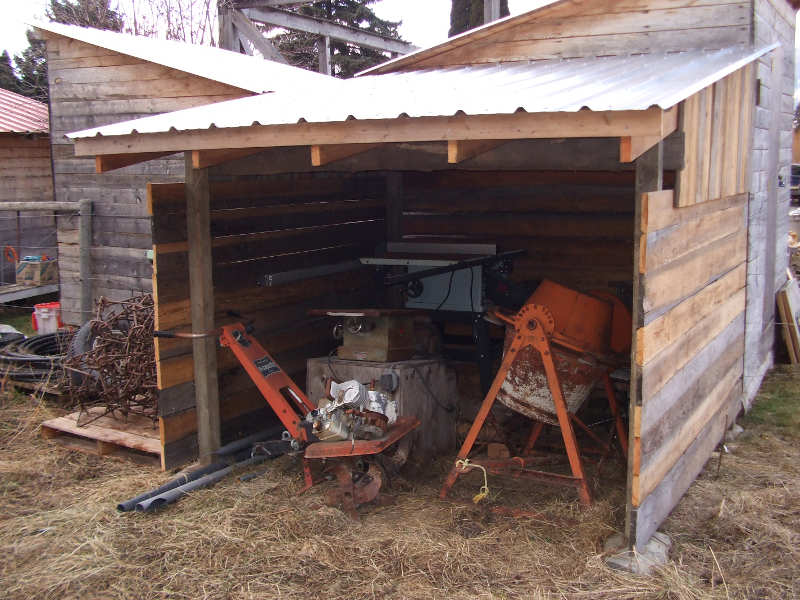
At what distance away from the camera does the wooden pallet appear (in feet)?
20.1

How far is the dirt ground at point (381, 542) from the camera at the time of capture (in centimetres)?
416

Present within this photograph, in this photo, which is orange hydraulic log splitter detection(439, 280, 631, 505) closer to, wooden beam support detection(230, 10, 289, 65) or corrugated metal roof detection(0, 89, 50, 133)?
wooden beam support detection(230, 10, 289, 65)

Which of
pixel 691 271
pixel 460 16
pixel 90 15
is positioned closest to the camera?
pixel 691 271

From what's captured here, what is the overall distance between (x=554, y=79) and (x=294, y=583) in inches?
134

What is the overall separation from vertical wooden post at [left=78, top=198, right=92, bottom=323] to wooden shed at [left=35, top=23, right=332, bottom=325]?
6cm

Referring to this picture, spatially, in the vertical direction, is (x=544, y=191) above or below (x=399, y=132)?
below

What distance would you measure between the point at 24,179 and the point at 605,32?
10.8 meters

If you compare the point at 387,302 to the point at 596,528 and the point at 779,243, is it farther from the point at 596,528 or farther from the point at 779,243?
the point at 779,243

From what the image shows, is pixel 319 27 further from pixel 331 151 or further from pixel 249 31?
pixel 331 151

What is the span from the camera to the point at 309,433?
5.22 metres

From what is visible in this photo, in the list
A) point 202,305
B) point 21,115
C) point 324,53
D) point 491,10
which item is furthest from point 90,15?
point 202,305

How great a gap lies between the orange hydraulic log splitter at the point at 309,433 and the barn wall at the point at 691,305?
1644 millimetres

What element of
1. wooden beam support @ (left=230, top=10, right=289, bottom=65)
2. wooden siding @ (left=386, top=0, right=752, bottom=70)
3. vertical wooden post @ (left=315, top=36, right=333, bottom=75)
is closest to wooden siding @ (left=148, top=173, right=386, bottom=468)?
wooden siding @ (left=386, top=0, right=752, bottom=70)

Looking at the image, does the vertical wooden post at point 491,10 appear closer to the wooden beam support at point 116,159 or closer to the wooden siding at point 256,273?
the wooden siding at point 256,273
